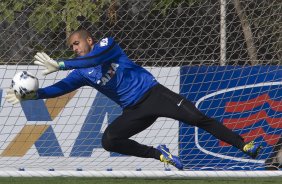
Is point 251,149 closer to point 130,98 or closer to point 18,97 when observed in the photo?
point 130,98

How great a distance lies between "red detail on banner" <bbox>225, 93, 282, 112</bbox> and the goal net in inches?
0.5

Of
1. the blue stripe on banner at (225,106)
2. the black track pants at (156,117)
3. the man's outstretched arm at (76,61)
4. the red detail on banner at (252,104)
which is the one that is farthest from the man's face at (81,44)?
the red detail on banner at (252,104)

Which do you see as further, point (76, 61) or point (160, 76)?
point (160, 76)

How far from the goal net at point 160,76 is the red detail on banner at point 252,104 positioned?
0.04ft

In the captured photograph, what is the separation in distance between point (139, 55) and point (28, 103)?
152 centimetres

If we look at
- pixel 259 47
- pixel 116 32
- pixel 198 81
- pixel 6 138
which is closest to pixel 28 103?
pixel 6 138

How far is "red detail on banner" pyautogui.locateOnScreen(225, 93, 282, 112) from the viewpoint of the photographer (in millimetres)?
12484

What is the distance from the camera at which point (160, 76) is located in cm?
1222

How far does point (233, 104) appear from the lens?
41.0 feet

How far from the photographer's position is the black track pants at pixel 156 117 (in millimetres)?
10055

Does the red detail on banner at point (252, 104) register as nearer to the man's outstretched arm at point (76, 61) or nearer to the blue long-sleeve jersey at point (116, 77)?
the blue long-sleeve jersey at point (116, 77)

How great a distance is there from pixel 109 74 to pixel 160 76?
7.29 ft
